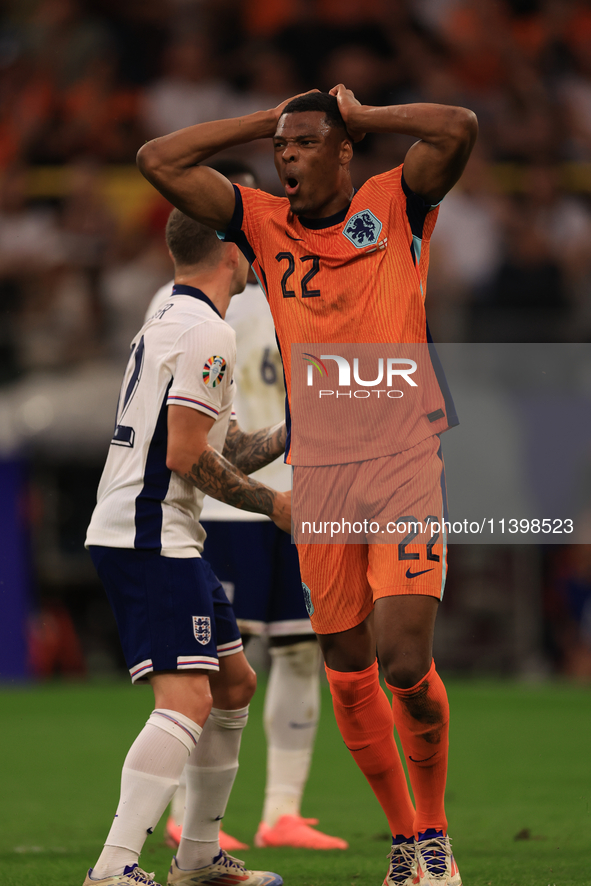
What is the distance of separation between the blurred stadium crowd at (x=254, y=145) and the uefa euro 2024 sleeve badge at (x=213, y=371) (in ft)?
17.8

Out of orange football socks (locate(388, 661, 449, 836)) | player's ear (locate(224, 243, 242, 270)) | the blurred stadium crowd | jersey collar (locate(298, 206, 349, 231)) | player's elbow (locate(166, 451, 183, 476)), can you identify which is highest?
the blurred stadium crowd

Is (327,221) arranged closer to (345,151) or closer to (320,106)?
(345,151)

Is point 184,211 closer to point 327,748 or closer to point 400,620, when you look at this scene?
point 400,620

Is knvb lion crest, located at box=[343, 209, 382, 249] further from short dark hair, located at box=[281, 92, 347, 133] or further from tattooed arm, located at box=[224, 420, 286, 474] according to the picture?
tattooed arm, located at box=[224, 420, 286, 474]

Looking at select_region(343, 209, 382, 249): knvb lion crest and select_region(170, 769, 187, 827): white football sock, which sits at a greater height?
select_region(343, 209, 382, 249): knvb lion crest

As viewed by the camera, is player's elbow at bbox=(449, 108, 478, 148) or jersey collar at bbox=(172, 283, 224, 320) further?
jersey collar at bbox=(172, 283, 224, 320)

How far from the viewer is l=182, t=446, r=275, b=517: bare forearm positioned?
11.4 ft

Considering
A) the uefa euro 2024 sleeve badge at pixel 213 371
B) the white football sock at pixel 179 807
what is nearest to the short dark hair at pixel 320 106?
the uefa euro 2024 sleeve badge at pixel 213 371

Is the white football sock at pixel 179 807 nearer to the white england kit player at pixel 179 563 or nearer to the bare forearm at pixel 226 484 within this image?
the white england kit player at pixel 179 563

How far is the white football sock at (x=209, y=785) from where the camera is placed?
3639 mm

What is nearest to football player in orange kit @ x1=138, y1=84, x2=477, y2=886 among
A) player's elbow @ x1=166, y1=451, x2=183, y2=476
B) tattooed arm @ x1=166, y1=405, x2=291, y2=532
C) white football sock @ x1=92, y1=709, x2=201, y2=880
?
tattooed arm @ x1=166, y1=405, x2=291, y2=532

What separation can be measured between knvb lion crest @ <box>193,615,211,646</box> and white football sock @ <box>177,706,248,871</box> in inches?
16.6

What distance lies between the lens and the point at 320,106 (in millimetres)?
3422

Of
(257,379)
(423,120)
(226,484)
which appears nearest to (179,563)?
(226,484)
